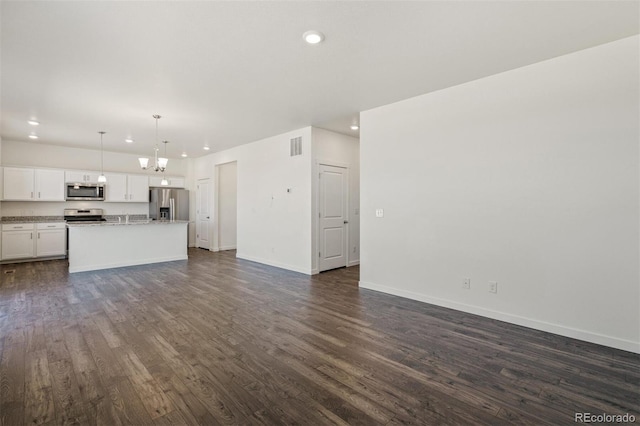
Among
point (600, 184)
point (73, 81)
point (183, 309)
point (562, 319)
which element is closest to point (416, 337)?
point (562, 319)

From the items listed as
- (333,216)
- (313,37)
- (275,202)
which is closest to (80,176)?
(275,202)

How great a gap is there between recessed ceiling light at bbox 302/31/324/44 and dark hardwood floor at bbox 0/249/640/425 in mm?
2782

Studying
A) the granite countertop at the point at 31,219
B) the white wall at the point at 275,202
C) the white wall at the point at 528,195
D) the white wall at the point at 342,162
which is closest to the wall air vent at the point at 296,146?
the white wall at the point at 275,202

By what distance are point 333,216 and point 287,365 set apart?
12.8 ft

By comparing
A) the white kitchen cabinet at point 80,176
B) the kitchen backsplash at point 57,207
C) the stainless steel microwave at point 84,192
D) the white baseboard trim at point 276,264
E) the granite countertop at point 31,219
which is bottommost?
the white baseboard trim at point 276,264

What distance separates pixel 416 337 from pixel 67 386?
2910 mm

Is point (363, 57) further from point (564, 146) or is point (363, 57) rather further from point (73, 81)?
point (73, 81)

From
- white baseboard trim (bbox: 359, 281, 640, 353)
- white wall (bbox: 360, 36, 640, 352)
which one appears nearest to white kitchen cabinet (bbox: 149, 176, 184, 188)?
white wall (bbox: 360, 36, 640, 352)

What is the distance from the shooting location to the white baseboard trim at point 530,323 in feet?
9.28

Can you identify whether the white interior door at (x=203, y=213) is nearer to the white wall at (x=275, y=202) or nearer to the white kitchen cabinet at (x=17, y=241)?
the white wall at (x=275, y=202)

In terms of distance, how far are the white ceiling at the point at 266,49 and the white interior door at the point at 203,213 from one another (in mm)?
4368

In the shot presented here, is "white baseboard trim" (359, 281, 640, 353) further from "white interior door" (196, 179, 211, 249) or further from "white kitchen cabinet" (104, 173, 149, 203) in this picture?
"white kitchen cabinet" (104, 173, 149, 203)

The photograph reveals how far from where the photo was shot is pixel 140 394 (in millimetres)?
2137

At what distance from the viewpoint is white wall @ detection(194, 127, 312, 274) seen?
19.3ft
